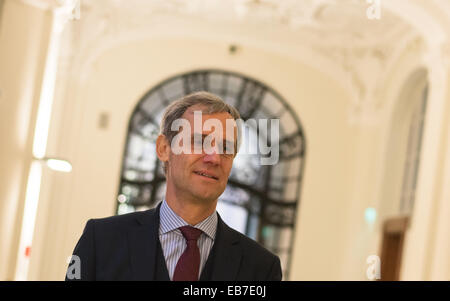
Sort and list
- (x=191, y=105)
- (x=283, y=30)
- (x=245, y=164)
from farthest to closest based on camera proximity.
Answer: (x=245, y=164), (x=283, y=30), (x=191, y=105)

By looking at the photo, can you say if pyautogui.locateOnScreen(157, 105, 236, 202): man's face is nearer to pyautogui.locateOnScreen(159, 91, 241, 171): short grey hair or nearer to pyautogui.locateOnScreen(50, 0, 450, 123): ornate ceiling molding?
pyautogui.locateOnScreen(159, 91, 241, 171): short grey hair

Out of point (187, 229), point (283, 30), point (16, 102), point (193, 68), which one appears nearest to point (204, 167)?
point (187, 229)

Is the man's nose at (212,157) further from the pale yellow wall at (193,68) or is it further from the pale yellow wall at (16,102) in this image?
the pale yellow wall at (193,68)

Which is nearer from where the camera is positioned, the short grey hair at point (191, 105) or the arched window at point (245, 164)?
the short grey hair at point (191, 105)

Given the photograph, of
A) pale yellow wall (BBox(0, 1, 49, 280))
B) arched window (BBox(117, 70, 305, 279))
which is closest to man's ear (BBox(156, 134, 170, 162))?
pale yellow wall (BBox(0, 1, 49, 280))

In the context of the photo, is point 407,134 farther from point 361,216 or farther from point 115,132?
point 115,132

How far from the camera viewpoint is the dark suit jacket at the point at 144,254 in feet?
4.55

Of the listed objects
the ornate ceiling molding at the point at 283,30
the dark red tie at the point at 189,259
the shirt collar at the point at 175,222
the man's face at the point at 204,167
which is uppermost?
the ornate ceiling molding at the point at 283,30

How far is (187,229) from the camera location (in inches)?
58.1

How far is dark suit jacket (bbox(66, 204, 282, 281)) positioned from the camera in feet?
4.55

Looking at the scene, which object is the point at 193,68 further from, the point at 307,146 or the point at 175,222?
the point at 175,222

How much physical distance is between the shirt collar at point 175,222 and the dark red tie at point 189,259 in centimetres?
1

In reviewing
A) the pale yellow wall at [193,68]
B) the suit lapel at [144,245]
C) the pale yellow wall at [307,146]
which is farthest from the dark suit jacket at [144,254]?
the pale yellow wall at [193,68]

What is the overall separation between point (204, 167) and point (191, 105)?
181 mm
